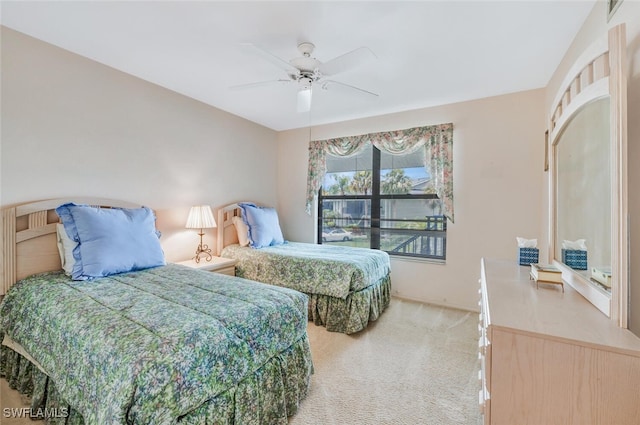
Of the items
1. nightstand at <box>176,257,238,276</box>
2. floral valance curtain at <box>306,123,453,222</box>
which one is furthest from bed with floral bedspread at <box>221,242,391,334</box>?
floral valance curtain at <box>306,123,453,222</box>

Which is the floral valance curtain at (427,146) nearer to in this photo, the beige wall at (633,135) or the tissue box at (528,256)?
the tissue box at (528,256)

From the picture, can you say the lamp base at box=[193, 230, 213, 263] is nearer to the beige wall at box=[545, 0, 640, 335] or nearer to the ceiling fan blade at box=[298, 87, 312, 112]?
the ceiling fan blade at box=[298, 87, 312, 112]

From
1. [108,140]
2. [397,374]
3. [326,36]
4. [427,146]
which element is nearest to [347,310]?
[397,374]

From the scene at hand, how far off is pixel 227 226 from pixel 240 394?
8.49ft

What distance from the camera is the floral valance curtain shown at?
3.31 m

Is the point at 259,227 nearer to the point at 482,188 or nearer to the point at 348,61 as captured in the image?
the point at 348,61

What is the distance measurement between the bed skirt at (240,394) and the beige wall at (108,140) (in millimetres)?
1201

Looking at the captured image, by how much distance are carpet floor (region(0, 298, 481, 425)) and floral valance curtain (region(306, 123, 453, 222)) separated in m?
1.44

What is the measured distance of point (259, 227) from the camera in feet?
11.6

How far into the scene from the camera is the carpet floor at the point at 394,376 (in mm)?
1659

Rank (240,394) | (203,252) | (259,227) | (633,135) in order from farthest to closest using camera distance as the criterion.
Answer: (259,227)
(203,252)
(240,394)
(633,135)

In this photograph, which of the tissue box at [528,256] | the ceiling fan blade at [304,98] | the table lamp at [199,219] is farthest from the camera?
the table lamp at [199,219]

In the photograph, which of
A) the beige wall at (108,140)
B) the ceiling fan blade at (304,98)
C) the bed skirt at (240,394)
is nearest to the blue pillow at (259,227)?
the beige wall at (108,140)

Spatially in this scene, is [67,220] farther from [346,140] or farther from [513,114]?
[513,114]
